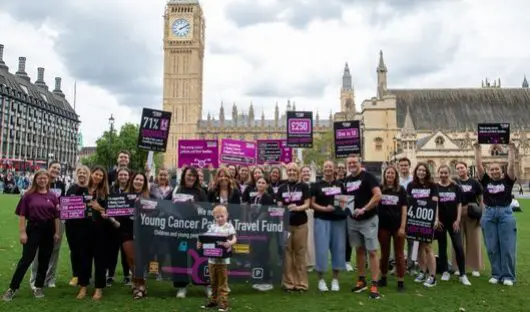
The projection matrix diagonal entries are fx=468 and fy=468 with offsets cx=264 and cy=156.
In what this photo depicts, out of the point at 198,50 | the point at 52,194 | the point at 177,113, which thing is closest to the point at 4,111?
the point at 177,113

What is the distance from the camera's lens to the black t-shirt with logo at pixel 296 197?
6914 millimetres

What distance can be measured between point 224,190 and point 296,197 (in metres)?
1.07

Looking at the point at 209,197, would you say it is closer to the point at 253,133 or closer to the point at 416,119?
the point at 416,119

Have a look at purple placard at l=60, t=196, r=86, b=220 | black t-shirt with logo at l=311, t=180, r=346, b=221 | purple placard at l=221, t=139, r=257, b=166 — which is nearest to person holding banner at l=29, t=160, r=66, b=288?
purple placard at l=60, t=196, r=86, b=220

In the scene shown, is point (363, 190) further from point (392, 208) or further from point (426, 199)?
point (426, 199)

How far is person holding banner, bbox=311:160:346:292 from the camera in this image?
23.2 feet

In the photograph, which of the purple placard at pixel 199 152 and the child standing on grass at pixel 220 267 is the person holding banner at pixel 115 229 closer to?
the child standing on grass at pixel 220 267

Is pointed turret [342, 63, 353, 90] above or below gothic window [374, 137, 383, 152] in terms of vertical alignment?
above

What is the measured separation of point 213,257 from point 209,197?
60.4 inches

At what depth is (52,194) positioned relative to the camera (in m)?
6.54

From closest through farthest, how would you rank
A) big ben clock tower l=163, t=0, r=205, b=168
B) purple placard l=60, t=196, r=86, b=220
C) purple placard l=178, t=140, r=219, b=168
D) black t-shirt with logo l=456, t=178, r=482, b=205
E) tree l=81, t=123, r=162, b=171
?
purple placard l=60, t=196, r=86, b=220
black t-shirt with logo l=456, t=178, r=482, b=205
purple placard l=178, t=140, r=219, b=168
tree l=81, t=123, r=162, b=171
big ben clock tower l=163, t=0, r=205, b=168

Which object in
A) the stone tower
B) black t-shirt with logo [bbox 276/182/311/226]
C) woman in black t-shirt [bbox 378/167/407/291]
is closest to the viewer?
black t-shirt with logo [bbox 276/182/311/226]

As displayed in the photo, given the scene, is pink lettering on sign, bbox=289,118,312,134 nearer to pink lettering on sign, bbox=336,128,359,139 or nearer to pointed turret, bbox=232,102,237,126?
pink lettering on sign, bbox=336,128,359,139

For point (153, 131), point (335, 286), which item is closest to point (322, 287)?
point (335, 286)
